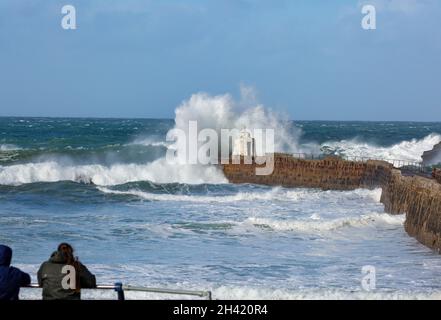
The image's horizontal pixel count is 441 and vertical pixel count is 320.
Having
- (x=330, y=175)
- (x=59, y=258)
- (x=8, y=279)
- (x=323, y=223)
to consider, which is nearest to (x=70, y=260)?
(x=59, y=258)

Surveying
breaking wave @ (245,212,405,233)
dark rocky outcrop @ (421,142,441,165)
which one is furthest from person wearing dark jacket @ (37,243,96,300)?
dark rocky outcrop @ (421,142,441,165)

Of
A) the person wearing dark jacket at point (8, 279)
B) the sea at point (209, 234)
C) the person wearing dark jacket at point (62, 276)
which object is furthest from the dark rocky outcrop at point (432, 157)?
the person wearing dark jacket at point (8, 279)

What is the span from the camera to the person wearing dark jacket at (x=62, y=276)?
672cm

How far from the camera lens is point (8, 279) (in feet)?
21.0

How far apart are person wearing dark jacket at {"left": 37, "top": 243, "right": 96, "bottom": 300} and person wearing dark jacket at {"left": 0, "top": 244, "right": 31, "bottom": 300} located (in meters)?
0.32

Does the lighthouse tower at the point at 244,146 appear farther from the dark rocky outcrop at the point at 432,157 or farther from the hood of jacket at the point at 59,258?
the hood of jacket at the point at 59,258

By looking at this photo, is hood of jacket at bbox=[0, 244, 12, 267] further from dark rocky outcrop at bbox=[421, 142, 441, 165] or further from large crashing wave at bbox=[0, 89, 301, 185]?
dark rocky outcrop at bbox=[421, 142, 441, 165]

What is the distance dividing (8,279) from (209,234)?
1186 centimetres

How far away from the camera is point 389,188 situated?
78.8 feet

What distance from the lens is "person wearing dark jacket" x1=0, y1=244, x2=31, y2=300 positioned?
20.7 ft
